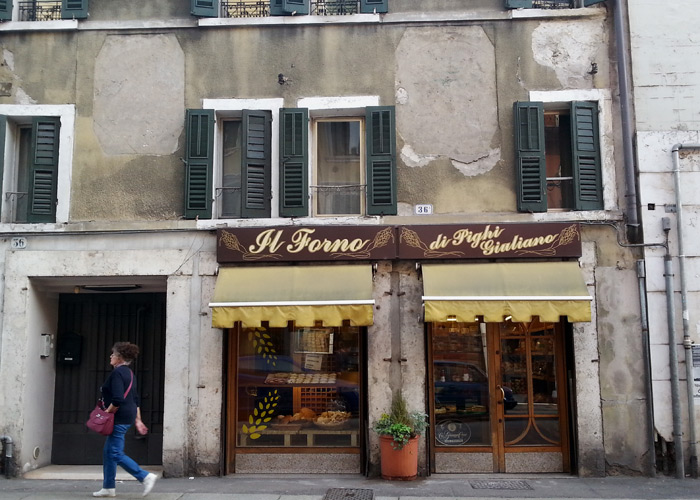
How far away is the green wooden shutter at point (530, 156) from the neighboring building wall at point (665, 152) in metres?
1.35

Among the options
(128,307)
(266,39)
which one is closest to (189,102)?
Result: (266,39)

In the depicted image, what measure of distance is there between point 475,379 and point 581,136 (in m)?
3.83

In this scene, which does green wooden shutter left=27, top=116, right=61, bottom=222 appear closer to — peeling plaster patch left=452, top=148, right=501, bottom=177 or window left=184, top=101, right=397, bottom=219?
A: window left=184, top=101, right=397, bottom=219

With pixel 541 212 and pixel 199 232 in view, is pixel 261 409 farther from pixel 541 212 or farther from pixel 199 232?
pixel 541 212

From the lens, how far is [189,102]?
32.7 ft

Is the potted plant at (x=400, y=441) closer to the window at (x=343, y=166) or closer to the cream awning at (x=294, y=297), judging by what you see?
the cream awning at (x=294, y=297)

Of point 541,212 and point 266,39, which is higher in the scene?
point 266,39

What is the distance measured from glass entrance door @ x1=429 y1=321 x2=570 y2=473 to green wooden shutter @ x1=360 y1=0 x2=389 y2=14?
15.4ft

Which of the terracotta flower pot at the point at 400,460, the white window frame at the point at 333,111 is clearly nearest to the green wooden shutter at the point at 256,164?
the white window frame at the point at 333,111

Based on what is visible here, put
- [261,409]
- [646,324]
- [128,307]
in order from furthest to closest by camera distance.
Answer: [128,307] < [261,409] < [646,324]

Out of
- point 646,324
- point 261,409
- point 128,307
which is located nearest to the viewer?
point 646,324

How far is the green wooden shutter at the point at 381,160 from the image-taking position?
9.61 metres

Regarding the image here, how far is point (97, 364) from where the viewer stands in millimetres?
10570

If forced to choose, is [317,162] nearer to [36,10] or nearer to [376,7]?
[376,7]
